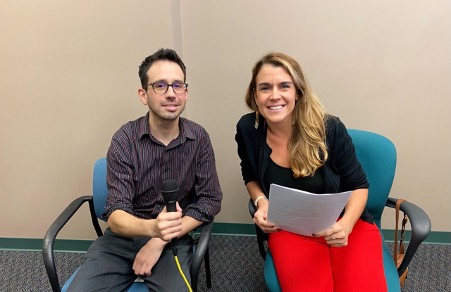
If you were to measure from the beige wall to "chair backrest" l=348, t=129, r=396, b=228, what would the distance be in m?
0.52

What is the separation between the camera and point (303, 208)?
3.65 ft

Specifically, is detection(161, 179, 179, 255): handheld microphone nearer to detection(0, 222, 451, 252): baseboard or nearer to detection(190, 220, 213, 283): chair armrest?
detection(190, 220, 213, 283): chair armrest

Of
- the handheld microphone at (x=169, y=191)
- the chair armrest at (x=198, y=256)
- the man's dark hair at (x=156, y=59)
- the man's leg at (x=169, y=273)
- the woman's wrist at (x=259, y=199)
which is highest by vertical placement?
the man's dark hair at (x=156, y=59)

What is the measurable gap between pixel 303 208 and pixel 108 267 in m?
0.85

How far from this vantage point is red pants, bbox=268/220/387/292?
1.21 meters

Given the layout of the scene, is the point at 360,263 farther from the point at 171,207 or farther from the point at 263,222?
the point at 171,207

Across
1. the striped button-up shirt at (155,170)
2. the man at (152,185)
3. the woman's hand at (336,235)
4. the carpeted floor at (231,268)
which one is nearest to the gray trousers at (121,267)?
the man at (152,185)

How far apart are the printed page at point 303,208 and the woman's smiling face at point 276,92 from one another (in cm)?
41

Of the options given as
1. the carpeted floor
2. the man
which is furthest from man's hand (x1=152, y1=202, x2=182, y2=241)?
the carpeted floor

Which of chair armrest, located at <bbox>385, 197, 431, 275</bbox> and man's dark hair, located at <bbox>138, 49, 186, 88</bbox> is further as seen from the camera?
man's dark hair, located at <bbox>138, 49, 186, 88</bbox>

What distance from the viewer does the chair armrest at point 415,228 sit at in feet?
3.93

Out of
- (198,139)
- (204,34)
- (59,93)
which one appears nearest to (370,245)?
(198,139)

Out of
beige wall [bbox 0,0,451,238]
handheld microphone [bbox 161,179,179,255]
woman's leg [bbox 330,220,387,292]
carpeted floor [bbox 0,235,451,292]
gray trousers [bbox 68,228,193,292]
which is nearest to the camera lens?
handheld microphone [bbox 161,179,179,255]

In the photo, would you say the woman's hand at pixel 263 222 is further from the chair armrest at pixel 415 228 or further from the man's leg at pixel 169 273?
the chair armrest at pixel 415 228
